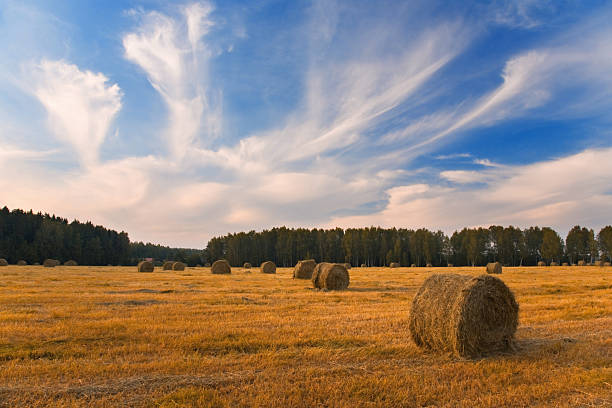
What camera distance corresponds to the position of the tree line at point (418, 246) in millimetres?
92938

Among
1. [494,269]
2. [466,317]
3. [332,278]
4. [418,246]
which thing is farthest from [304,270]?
[418,246]

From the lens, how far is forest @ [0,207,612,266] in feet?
286

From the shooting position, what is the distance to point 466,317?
7809 mm

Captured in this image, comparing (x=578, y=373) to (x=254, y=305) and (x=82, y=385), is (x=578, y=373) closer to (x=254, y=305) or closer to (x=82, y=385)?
(x=82, y=385)

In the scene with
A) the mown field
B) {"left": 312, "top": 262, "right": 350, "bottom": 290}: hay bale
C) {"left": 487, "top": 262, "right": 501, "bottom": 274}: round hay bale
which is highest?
{"left": 312, "top": 262, "right": 350, "bottom": 290}: hay bale

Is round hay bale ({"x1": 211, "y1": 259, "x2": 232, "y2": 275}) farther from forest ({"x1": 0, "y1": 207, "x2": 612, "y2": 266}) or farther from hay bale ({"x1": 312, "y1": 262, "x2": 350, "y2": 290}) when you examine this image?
forest ({"x1": 0, "y1": 207, "x2": 612, "y2": 266})

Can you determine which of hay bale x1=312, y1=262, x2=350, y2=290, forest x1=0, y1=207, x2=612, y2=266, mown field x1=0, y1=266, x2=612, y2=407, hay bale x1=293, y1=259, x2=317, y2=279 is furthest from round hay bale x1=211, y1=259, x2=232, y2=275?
forest x1=0, y1=207, x2=612, y2=266

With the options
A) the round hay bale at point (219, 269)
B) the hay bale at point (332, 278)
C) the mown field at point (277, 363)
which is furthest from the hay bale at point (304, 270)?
the mown field at point (277, 363)

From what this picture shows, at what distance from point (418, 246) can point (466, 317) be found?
9650cm

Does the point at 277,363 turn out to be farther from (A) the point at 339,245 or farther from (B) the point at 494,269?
(A) the point at 339,245

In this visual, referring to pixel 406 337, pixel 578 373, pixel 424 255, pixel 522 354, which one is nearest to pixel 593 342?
pixel 522 354

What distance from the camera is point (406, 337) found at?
8969 mm

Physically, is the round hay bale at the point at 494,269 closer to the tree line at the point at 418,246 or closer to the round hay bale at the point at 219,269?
the round hay bale at the point at 219,269

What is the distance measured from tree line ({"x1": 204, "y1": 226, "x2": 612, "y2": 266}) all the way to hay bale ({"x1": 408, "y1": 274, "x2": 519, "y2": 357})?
89.8m
